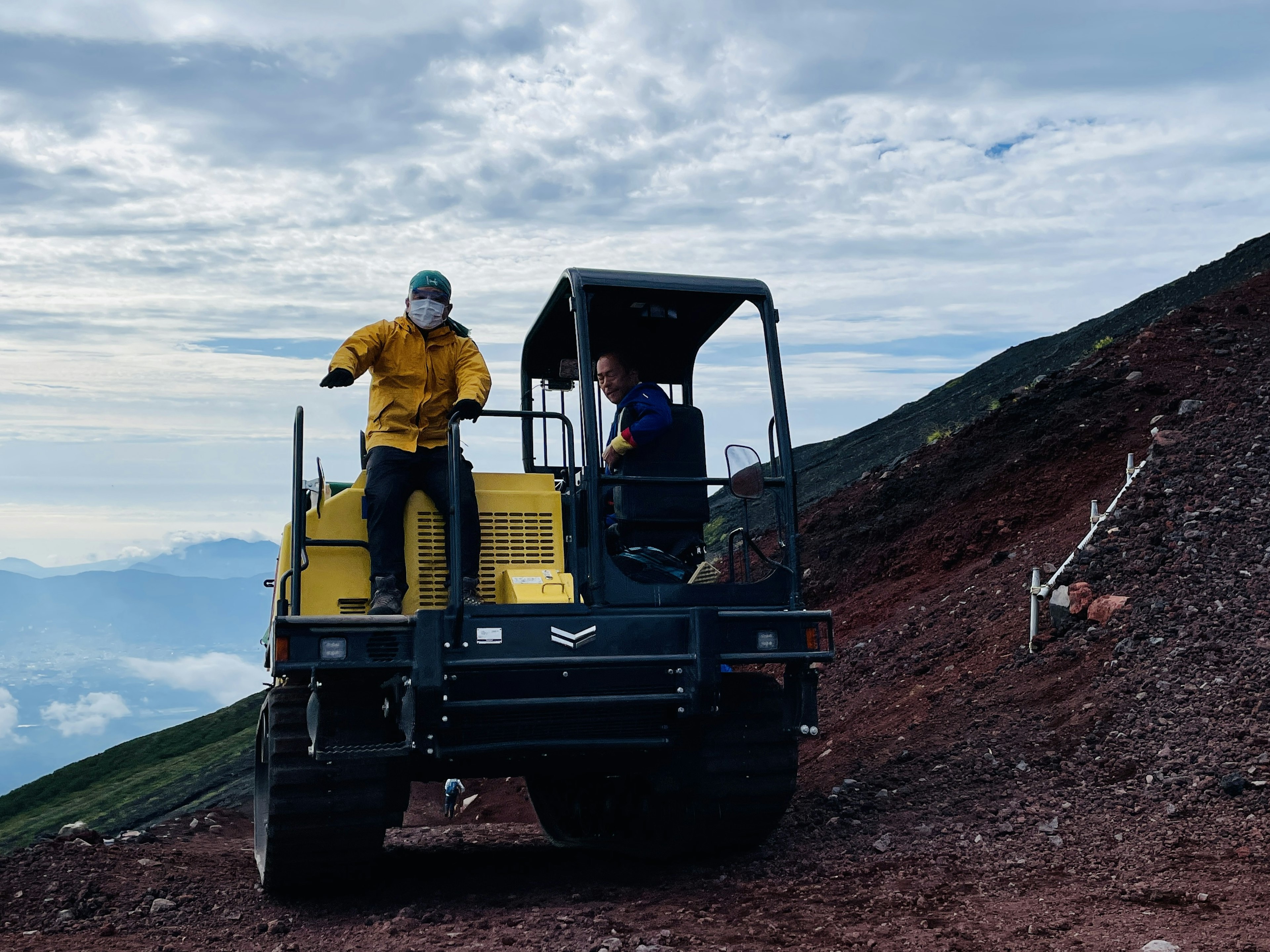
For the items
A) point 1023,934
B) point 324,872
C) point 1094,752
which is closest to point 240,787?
point 324,872

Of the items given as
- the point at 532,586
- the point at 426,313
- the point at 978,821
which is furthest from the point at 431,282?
the point at 978,821

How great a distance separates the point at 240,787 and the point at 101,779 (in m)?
14.6

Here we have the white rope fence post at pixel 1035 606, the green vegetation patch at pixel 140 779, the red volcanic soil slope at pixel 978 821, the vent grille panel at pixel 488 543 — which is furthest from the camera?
the green vegetation patch at pixel 140 779

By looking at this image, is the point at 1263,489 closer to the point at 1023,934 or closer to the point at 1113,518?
the point at 1113,518

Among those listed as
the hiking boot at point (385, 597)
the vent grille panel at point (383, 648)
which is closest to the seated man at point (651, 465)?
the hiking boot at point (385, 597)

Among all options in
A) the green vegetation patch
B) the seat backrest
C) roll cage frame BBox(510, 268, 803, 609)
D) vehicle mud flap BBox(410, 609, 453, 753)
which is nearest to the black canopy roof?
roll cage frame BBox(510, 268, 803, 609)

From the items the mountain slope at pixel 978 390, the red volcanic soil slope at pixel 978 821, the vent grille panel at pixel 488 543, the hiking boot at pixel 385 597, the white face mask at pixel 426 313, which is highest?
the mountain slope at pixel 978 390

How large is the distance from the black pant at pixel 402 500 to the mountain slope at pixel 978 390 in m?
13.7

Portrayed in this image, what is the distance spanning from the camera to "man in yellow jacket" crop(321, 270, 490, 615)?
709 cm

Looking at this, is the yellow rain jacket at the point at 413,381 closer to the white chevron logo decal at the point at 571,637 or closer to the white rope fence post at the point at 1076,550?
the white chevron logo decal at the point at 571,637

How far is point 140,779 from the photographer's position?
90.0ft

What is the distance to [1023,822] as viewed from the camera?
7.44m

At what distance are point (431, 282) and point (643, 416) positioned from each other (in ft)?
4.99

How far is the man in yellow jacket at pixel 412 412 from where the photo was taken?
7094 millimetres
